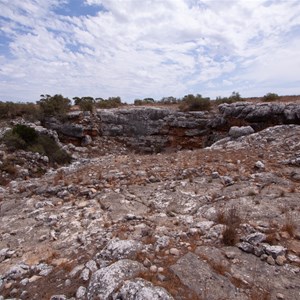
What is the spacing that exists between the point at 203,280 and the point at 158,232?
4.22 ft

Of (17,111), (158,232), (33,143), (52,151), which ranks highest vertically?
(17,111)

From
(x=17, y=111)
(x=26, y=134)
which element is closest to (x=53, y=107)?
(x=17, y=111)

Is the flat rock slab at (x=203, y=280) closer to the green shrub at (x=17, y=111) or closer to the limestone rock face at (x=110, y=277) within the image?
the limestone rock face at (x=110, y=277)

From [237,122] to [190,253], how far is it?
11913 mm

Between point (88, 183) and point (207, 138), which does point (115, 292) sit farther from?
point (207, 138)

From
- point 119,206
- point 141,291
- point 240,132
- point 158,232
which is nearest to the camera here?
point 141,291

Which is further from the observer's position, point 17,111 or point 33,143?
point 17,111

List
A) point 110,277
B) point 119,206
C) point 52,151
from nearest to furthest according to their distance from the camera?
point 110,277 < point 119,206 < point 52,151

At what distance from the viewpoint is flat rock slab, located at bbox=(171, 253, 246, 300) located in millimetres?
3225

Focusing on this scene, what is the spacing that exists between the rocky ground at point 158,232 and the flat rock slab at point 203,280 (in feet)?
0.04

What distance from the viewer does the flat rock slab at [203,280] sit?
3225 mm

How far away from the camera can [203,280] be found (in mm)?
3455

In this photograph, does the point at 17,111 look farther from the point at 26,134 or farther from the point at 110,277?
the point at 110,277

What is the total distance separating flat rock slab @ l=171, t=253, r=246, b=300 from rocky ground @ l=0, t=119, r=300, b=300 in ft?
0.04
